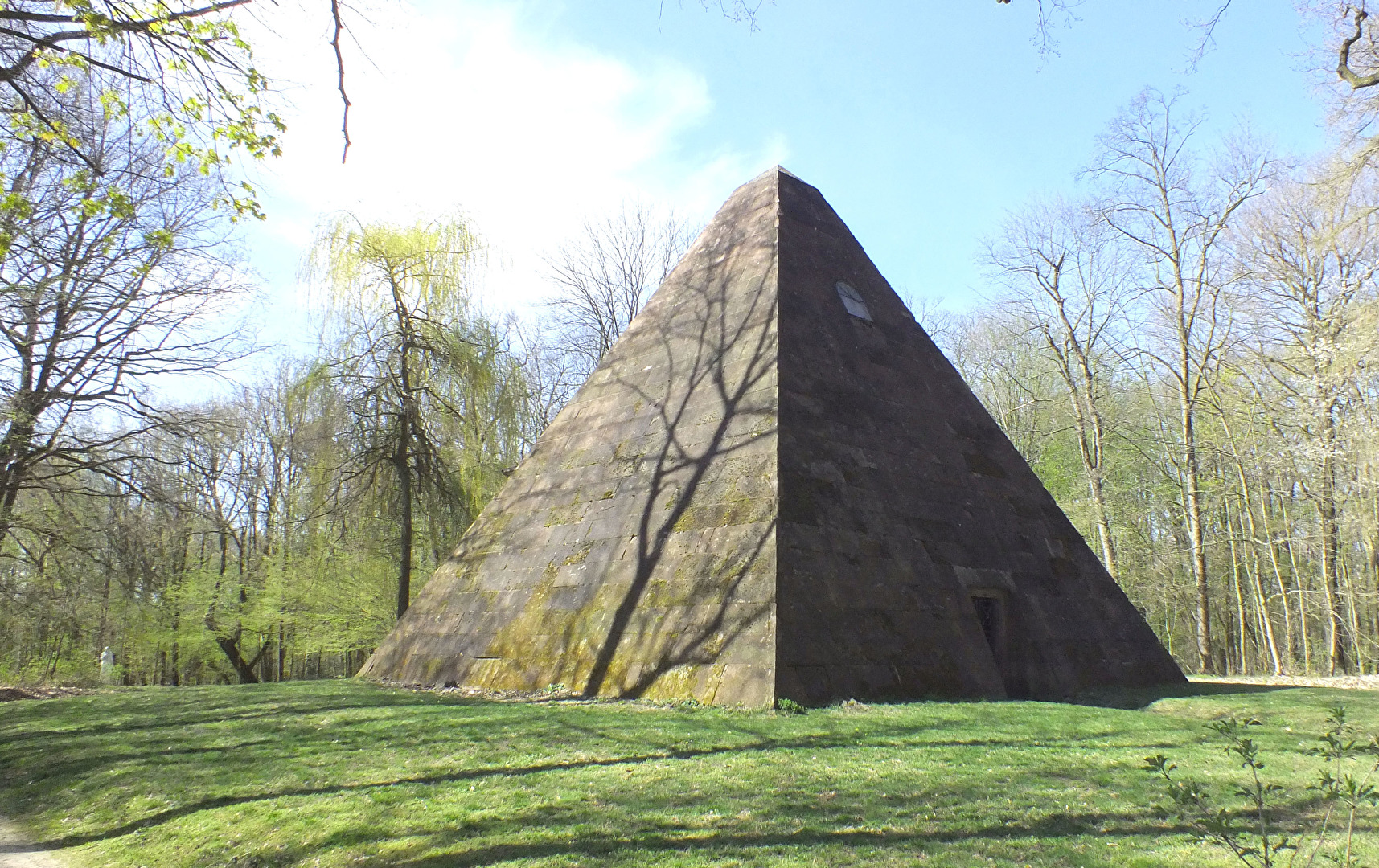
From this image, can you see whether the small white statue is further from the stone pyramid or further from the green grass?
the green grass

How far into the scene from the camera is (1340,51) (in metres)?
6.48

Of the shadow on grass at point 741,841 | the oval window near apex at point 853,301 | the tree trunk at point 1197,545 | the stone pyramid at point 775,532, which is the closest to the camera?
the shadow on grass at point 741,841

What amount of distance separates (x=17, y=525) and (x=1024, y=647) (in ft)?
39.1

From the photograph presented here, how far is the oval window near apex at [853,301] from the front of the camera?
34.6 ft

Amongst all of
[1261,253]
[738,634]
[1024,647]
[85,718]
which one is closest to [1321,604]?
[1261,253]

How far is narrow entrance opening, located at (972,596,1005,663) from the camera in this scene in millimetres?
8578

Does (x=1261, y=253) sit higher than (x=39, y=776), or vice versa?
(x=1261, y=253)

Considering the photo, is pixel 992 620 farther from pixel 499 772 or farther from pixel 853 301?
pixel 499 772

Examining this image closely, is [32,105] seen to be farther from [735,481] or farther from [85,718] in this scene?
[735,481]

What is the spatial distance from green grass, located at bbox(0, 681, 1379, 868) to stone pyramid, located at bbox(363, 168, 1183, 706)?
73 centimetres

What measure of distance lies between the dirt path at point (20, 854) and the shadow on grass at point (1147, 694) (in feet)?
24.9

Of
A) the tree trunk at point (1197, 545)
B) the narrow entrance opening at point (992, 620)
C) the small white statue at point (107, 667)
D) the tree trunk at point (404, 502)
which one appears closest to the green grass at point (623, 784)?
the narrow entrance opening at point (992, 620)

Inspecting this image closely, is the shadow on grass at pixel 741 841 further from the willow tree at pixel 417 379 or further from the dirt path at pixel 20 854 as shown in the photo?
the willow tree at pixel 417 379

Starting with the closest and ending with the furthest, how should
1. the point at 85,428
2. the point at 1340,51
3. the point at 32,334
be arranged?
the point at 1340,51 < the point at 32,334 < the point at 85,428
